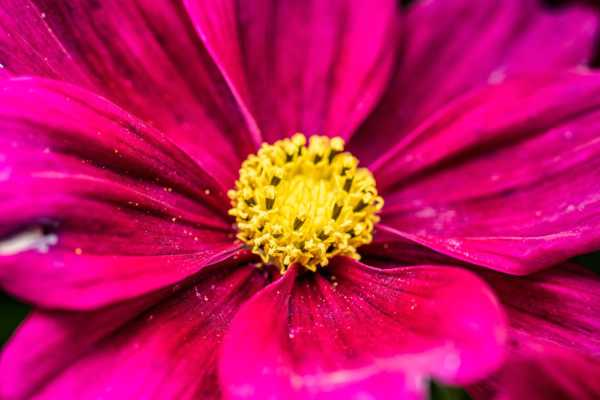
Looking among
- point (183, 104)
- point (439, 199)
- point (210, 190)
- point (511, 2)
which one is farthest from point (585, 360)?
point (511, 2)

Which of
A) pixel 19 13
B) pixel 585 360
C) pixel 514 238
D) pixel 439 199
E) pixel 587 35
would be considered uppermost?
pixel 19 13

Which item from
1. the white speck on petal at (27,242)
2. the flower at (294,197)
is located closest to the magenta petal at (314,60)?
the flower at (294,197)

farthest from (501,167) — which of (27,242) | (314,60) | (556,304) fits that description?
(27,242)

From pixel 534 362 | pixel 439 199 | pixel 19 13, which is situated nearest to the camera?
pixel 534 362

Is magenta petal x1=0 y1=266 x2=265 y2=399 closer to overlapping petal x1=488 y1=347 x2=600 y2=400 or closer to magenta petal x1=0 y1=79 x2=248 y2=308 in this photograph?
magenta petal x1=0 y1=79 x2=248 y2=308

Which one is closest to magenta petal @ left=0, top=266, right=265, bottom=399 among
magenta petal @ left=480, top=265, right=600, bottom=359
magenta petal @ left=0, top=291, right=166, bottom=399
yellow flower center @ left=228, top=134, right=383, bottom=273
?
magenta petal @ left=0, top=291, right=166, bottom=399

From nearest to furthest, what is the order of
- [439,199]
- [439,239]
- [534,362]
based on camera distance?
[534,362] < [439,239] < [439,199]

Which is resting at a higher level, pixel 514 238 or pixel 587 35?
pixel 587 35

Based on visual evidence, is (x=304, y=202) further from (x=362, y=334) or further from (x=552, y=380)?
(x=552, y=380)

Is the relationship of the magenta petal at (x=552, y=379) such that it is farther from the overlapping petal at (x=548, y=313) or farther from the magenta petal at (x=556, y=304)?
the magenta petal at (x=556, y=304)

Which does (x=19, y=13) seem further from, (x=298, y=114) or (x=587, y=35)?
(x=587, y=35)
